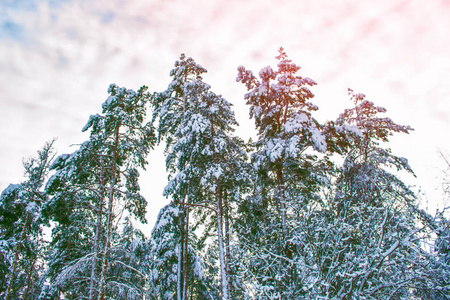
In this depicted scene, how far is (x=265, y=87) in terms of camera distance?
1220cm

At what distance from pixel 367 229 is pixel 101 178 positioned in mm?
9908

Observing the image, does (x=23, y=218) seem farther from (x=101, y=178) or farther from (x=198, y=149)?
(x=198, y=149)

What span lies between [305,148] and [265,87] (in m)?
3.38

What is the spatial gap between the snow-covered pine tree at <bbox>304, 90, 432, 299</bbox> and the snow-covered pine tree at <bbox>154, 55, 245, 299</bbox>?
4.38m

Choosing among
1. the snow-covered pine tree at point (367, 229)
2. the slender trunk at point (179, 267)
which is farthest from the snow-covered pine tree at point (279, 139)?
the slender trunk at point (179, 267)

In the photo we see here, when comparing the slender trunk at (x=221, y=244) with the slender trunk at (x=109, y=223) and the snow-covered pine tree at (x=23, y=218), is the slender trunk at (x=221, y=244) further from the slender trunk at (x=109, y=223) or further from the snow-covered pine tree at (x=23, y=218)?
the snow-covered pine tree at (x=23, y=218)

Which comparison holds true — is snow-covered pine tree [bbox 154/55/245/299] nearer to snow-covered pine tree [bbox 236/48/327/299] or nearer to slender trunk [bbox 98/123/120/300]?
snow-covered pine tree [bbox 236/48/327/299]

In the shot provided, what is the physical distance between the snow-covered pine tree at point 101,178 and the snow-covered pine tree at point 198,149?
1377 millimetres

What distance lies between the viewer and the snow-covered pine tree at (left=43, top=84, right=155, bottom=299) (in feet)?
33.0

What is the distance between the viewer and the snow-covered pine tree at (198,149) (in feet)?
35.9

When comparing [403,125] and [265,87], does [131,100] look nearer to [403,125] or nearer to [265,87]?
[265,87]

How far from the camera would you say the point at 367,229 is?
20.6ft

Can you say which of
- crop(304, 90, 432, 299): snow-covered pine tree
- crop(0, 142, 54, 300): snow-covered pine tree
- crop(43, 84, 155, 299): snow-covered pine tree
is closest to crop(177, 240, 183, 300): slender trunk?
crop(43, 84, 155, 299): snow-covered pine tree

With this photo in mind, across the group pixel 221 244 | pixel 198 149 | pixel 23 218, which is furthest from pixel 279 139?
pixel 23 218
